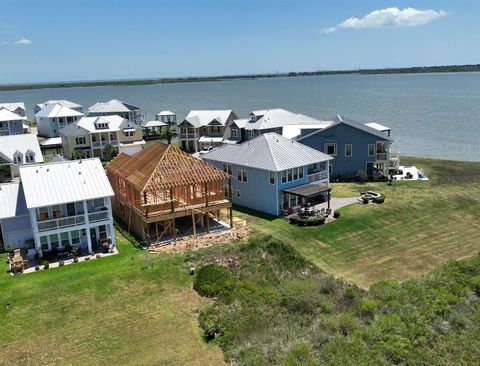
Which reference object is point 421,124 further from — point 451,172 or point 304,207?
point 304,207

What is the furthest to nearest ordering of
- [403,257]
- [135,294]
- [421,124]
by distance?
1. [421,124]
2. [403,257]
3. [135,294]

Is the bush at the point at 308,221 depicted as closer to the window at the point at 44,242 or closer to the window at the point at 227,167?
the window at the point at 227,167

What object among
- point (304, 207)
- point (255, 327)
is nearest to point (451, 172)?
point (304, 207)

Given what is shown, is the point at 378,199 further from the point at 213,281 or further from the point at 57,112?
the point at 57,112

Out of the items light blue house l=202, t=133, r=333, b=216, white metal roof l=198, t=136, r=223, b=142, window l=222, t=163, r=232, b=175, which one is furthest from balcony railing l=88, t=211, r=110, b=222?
white metal roof l=198, t=136, r=223, b=142

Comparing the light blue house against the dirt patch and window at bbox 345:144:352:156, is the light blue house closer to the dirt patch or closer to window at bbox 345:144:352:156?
the dirt patch

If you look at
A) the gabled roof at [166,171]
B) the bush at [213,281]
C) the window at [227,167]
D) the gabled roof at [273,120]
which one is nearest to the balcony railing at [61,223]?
the gabled roof at [166,171]
